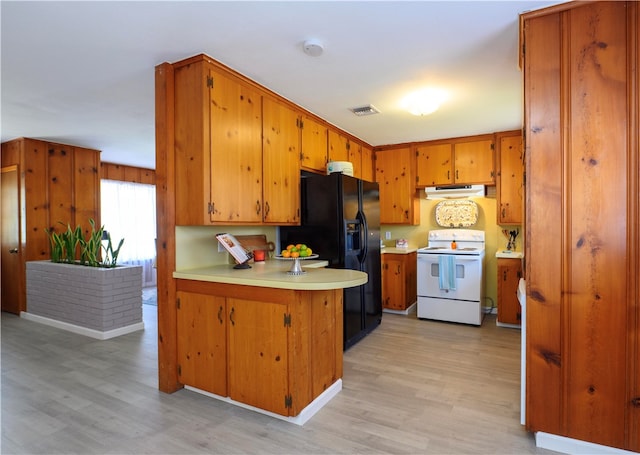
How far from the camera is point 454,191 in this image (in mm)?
4633

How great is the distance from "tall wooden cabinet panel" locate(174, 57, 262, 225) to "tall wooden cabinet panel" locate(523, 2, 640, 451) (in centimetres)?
193

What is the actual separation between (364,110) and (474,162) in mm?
1996

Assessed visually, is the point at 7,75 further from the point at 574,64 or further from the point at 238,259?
the point at 574,64

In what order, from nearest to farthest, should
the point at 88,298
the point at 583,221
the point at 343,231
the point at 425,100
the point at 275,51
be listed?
the point at 583,221 < the point at 275,51 < the point at 425,100 < the point at 343,231 < the point at 88,298

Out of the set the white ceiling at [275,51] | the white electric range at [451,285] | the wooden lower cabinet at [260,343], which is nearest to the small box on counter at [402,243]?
the white electric range at [451,285]

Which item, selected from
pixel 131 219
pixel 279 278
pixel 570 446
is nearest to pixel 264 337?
pixel 279 278

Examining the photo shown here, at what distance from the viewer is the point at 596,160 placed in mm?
1748

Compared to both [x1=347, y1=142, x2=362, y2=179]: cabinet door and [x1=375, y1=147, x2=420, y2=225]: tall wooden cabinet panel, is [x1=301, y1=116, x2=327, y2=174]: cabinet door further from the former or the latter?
[x1=375, y1=147, x2=420, y2=225]: tall wooden cabinet panel

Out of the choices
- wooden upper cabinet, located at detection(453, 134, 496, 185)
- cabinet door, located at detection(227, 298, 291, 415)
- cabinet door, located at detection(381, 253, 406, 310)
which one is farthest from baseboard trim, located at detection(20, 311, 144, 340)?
wooden upper cabinet, located at detection(453, 134, 496, 185)

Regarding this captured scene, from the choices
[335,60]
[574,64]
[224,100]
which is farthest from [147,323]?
[574,64]

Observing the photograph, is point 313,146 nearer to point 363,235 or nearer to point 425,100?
point 363,235

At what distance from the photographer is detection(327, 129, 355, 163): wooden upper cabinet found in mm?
3982

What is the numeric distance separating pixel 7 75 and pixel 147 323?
9.77ft

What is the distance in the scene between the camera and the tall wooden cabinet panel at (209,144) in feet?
7.77
